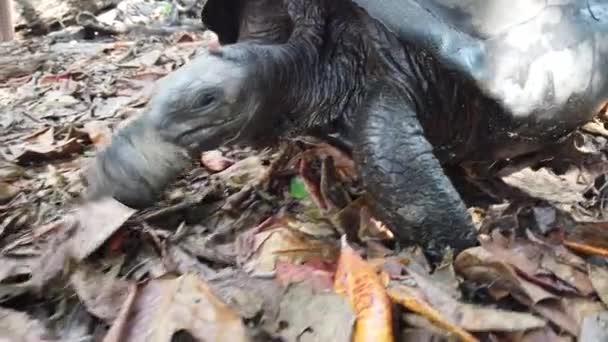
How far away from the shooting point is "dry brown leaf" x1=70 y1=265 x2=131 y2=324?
6.82ft

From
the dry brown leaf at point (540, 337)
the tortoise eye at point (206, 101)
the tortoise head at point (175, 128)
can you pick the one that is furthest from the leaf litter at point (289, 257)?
the tortoise eye at point (206, 101)

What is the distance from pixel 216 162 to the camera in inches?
136

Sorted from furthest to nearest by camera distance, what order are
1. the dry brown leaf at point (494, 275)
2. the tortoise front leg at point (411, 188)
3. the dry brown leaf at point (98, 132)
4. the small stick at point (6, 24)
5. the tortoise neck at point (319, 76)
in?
the small stick at point (6, 24) → the dry brown leaf at point (98, 132) → the tortoise neck at point (319, 76) → the tortoise front leg at point (411, 188) → the dry brown leaf at point (494, 275)

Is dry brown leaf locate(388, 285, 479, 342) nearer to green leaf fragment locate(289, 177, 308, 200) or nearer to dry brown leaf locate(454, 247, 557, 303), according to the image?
dry brown leaf locate(454, 247, 557, 303)

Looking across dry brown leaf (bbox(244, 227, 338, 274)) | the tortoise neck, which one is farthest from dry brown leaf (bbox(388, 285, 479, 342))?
the tortoise neck

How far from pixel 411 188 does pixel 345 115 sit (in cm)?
46

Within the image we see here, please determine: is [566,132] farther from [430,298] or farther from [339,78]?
[430,298]

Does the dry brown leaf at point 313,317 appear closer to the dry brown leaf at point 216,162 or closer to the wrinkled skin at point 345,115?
the wrinkled skin at point 345,115

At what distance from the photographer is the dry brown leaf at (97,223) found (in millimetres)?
2410

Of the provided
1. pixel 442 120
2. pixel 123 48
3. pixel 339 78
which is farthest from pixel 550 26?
pixel 123 48

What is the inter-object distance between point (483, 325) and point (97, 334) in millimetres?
992

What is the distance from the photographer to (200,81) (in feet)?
7.56

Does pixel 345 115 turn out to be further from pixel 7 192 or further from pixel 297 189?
pixel 7 192

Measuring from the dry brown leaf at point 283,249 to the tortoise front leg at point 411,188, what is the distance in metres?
0.24
